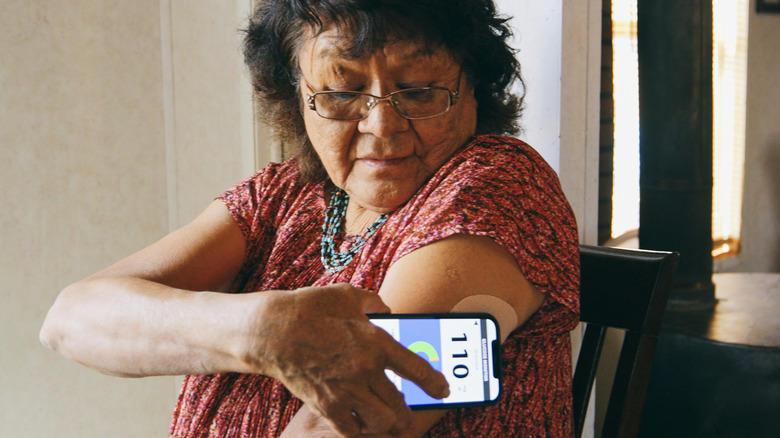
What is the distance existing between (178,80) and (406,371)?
4.99 feet

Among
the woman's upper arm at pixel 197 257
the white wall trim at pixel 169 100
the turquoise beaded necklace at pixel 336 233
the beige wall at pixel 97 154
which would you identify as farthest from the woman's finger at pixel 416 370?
the white wall trim at pixel 169 100

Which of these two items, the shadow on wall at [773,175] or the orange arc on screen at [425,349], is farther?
the shadow on wall at [773,175]

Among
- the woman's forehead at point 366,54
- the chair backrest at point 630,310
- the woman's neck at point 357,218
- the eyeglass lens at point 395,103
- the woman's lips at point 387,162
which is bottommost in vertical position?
the chair backrest at point 630,310

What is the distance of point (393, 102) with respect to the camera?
3.09ft

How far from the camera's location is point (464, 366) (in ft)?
2.31

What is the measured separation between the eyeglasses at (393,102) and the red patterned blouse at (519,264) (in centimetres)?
7

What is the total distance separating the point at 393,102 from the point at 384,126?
0.11 feet

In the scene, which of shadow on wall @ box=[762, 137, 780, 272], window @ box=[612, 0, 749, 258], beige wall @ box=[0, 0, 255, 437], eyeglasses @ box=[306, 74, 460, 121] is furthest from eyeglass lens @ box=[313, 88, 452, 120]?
shadow on wall @ box=[762, 137, 780, 272]

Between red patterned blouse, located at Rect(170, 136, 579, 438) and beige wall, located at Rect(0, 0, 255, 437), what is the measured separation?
3.11 ft

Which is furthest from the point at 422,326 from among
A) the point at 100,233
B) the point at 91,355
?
the point at 100,233

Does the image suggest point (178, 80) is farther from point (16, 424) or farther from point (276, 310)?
point (276, 310)

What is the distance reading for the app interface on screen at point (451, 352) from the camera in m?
0.70

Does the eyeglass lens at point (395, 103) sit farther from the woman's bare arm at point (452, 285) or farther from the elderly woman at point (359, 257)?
the woman's bare arm at point (452, 285)

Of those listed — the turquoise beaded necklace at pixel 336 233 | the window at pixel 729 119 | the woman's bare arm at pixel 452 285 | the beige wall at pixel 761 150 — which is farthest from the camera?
the beige wall at pixel 761 150
